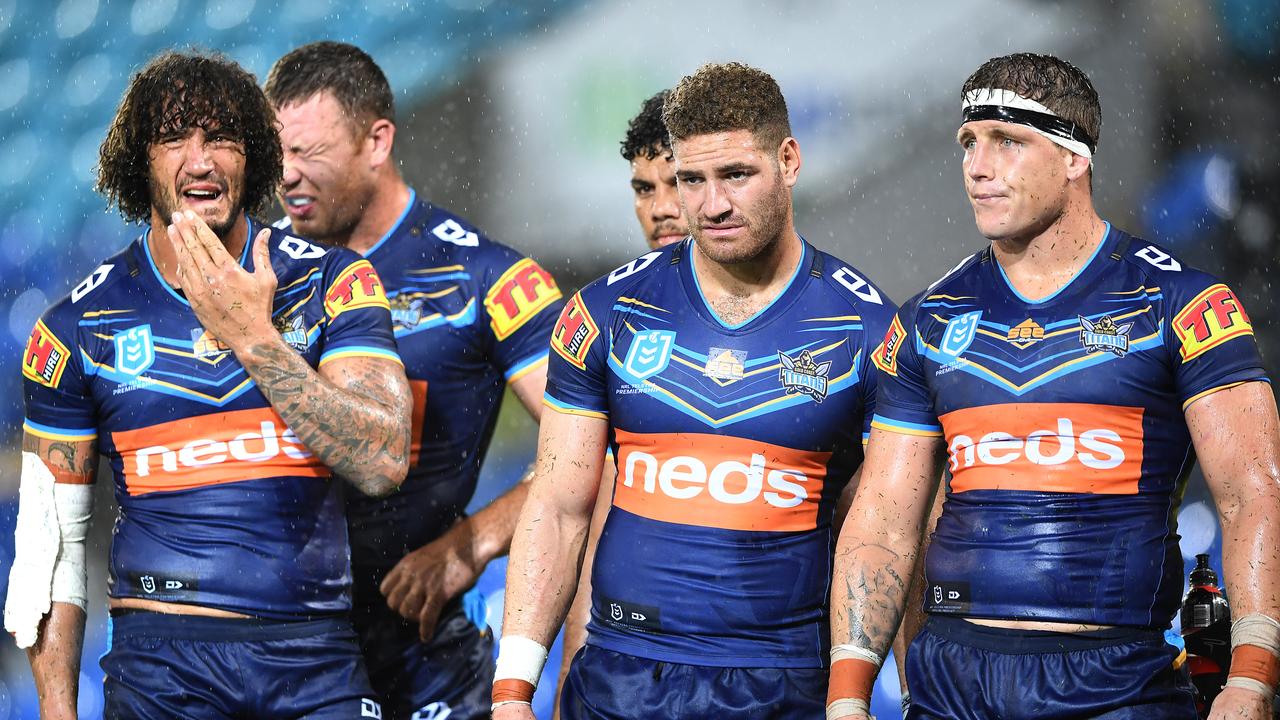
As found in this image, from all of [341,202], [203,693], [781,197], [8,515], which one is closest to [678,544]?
[781,197]

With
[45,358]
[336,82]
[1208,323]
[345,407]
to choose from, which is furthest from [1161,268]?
[336,82]

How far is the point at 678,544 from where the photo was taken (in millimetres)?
3916

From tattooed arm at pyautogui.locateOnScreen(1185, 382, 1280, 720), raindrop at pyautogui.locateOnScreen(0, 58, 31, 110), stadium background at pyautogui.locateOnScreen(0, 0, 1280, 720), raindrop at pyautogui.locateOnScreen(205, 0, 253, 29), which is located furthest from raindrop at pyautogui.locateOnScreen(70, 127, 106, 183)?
tattooed arm at pyautogui.locateOnScreen(1185, 382, 1280, 720)

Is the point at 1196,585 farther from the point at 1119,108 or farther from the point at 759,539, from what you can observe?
the point at 1119,108

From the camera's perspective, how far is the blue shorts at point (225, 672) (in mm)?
3975

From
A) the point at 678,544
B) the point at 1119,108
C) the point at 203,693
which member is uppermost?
the point at 1119,108

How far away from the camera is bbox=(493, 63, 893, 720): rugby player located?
3859mm

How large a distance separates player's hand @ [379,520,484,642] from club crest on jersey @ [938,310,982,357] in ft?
6.36

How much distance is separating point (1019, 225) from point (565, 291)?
14.1ft

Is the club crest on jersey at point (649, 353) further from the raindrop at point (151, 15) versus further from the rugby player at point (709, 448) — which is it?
the raindrop at point (151, 15)

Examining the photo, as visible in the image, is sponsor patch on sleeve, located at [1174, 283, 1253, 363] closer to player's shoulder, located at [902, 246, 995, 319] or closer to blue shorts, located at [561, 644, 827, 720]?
player's shoulder, located at [902, 246, 995, 319]

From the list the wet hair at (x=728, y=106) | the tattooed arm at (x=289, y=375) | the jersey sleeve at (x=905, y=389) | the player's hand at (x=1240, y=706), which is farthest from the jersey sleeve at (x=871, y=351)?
the tattooed arm at (x=289, y=375)

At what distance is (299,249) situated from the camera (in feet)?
14.3

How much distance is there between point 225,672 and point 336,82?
2229 millimetres
